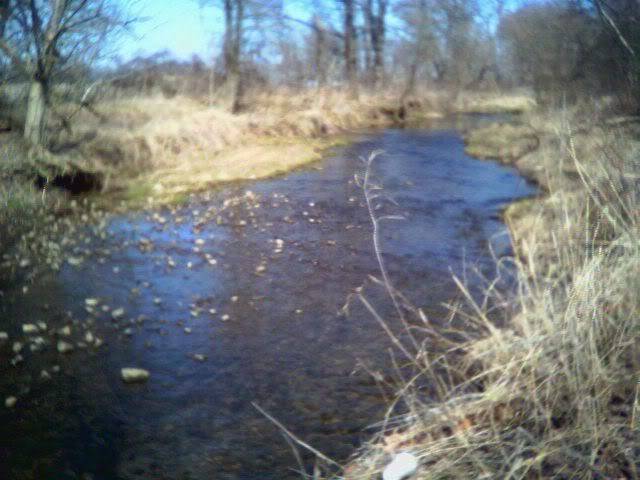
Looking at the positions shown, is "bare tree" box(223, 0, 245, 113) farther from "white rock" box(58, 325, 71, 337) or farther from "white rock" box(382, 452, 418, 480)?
"white rock" box(382, 452, 418, 480)

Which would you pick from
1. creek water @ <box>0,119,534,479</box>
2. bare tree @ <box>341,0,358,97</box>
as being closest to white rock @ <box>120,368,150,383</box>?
creek water @ <box>0,119,534,479</box>

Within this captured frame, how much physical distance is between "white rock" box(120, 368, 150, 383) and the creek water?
0.22 feet

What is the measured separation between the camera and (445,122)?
97.5 feet

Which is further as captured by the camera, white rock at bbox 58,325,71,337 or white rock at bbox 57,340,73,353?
white rock at bbox 58,325,71,337

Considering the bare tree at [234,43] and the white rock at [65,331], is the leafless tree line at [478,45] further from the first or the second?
the white rock at [65,331]

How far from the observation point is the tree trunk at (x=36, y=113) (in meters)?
11.0

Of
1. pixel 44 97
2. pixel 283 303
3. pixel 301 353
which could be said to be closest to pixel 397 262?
pixel 283 303

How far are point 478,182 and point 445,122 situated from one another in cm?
1706

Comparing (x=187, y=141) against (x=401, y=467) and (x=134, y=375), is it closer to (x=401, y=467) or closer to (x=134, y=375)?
(x=134, y=375)

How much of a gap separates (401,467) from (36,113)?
34.9ft

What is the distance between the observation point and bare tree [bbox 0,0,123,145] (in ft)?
35.0

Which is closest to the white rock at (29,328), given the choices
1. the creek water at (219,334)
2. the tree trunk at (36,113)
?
the creek water at (219,334)

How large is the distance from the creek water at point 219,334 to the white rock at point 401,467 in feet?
2.75

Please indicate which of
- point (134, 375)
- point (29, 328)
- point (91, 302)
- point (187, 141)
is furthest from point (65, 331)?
point (187, 141)
